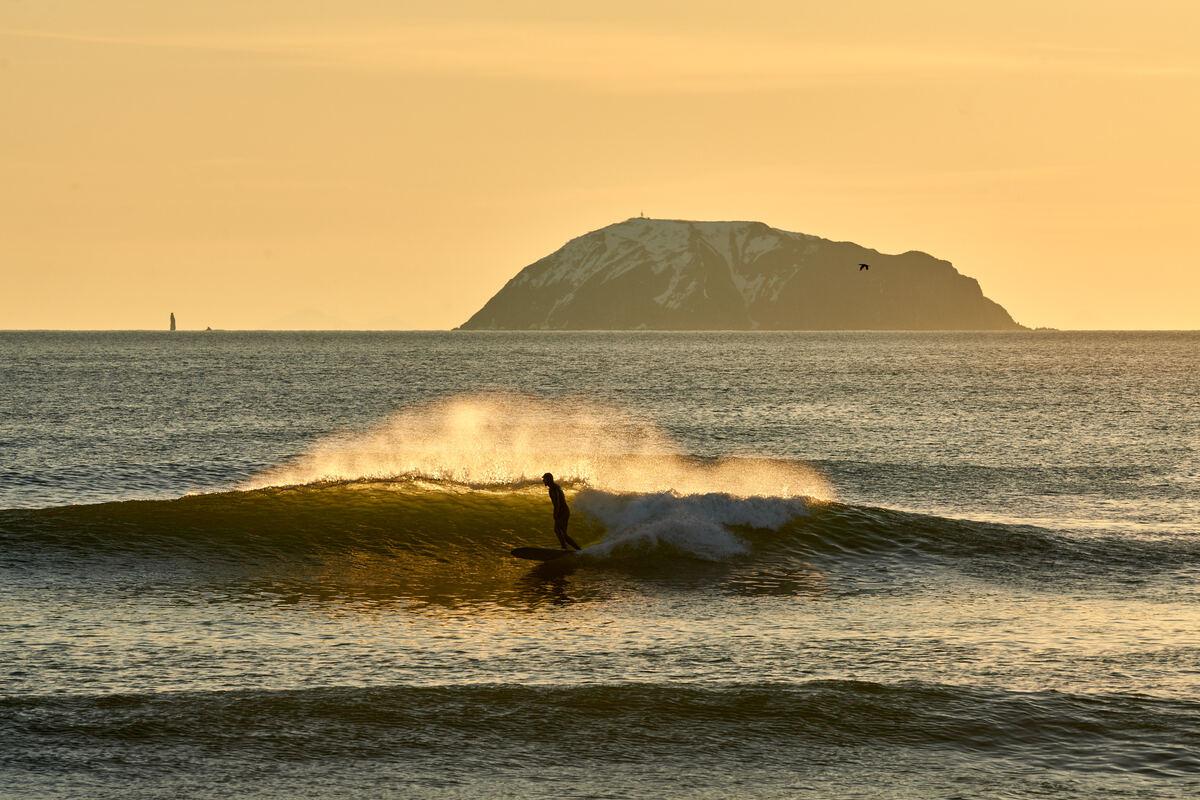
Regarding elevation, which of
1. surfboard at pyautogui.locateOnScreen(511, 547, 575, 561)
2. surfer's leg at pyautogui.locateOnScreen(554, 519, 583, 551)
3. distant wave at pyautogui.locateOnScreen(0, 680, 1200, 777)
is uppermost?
surfer's leg at pyautogui.locateOnScreen(554, 519, 583, 551)

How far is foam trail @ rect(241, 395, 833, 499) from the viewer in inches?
1736

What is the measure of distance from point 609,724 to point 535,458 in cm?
3855

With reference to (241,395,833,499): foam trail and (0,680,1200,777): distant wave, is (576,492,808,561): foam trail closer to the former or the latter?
(241,395,833,499): foam trail

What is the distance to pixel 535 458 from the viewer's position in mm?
54875

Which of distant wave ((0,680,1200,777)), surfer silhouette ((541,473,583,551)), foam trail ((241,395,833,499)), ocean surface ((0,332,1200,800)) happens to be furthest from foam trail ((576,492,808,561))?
distant wave ((0,680,1200,777))

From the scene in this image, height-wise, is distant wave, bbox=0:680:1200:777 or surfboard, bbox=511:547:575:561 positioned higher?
surfboard, bbox=511:547:575:561

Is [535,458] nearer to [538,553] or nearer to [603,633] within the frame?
[538,553]

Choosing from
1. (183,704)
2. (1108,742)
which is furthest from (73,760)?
(1108,742)

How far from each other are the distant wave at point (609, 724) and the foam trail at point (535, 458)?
17.2 metres

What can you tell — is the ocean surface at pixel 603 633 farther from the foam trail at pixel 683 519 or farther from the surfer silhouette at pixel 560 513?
the surfer silhouette at pixel 560 513

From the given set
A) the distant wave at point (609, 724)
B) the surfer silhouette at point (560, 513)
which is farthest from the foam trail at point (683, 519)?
the distant wave at point (609, 724)

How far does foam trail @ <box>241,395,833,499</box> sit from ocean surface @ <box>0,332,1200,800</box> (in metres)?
0.56

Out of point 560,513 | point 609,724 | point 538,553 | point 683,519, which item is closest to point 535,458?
point 683,519

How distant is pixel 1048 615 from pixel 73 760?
54.3ft
